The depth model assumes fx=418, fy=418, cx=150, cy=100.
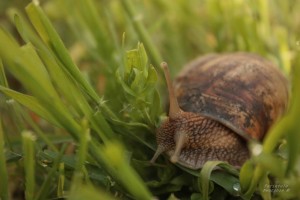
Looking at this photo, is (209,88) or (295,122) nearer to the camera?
(295,122)

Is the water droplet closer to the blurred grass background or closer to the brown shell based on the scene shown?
the blurred grass background

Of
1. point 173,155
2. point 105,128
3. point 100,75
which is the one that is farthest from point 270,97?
point 100,75

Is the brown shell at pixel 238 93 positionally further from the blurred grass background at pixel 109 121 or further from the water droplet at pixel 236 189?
the water droplet at pixel 236 189

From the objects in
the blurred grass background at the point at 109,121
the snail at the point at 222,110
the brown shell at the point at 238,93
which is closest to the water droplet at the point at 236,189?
the blurred grass background at the point at 109,121

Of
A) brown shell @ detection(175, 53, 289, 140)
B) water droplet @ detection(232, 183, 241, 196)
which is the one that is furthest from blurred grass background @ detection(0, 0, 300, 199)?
brown shell @ detection(175, 53, 289, 140)

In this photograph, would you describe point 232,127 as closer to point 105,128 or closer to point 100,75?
point 105,128

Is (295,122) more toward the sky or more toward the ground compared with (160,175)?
more toward the sky

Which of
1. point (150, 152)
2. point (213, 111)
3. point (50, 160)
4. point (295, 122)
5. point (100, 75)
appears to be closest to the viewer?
point (295, 122)
